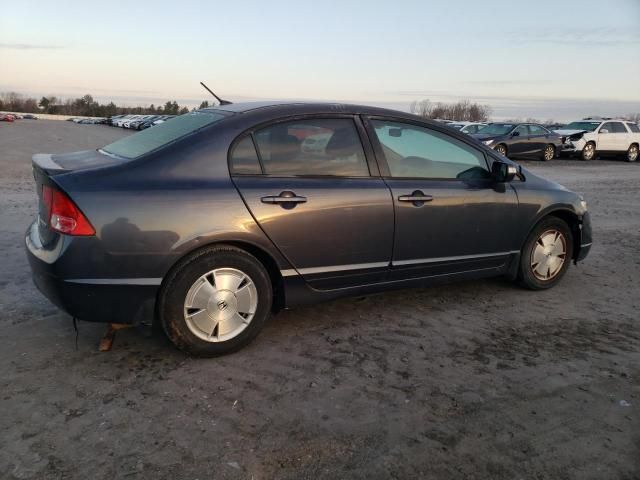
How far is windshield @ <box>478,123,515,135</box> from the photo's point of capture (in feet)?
65.3

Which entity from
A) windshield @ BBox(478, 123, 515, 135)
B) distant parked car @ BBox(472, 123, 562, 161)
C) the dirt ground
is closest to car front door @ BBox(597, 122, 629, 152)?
distant parked car @ BBox(472, 123, 562, 161)

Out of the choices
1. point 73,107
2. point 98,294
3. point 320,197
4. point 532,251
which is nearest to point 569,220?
point 532,251

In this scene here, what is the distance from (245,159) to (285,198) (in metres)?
0.36

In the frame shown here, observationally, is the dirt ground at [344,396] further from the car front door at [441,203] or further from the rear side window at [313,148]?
the rear side window at [313,148]

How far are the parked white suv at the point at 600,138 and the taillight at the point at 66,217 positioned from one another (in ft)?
72.8

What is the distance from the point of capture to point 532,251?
4.71m

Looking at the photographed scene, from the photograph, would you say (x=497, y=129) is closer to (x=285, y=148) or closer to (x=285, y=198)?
(x=285, y=148)

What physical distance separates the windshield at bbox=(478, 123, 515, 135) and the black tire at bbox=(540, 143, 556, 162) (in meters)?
1.74

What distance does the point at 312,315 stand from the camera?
412 centimetres

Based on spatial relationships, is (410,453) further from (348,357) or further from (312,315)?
(312,315)

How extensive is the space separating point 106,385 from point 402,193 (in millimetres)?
2298

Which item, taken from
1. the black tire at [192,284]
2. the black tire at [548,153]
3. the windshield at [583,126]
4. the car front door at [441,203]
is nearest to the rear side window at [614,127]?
the windshield at [583,126]

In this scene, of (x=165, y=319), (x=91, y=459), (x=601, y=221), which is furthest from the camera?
(x=601, y=221)

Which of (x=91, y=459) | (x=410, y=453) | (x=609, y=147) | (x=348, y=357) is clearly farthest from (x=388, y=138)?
(x=609, y=147)
